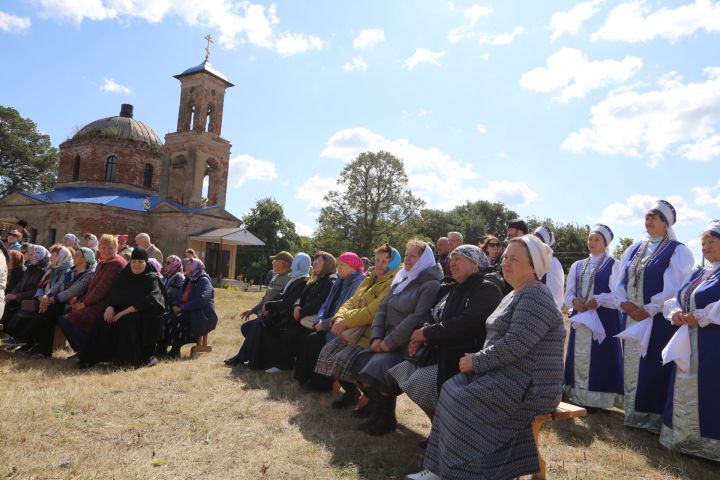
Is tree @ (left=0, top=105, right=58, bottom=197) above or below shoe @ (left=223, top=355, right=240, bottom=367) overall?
above

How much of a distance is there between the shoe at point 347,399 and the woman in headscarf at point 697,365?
276 centimetres

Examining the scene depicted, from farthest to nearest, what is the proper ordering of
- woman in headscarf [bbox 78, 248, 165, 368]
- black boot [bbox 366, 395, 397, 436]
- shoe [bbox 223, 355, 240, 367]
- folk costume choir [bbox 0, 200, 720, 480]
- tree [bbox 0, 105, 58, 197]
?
tree [bbox 0, 105, 58, 197] < shoe [bbox 223, 355, 240, 367] < woman in headscarf [bbox 78, 248, 165, 368] < black boot [bbox 366, 395, 397, 436] < folk costume choir [bbox 0, 200, 720, 480]

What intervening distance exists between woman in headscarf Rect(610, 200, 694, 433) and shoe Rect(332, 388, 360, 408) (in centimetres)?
264

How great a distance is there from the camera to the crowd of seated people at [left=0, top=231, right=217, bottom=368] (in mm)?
6543

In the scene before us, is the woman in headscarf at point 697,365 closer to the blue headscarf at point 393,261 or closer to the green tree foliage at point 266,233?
the blue headscarf at point 393,261

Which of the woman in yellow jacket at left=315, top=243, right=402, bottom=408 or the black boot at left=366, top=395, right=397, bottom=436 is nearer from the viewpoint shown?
the black boot at left=366, top=395, right=397, bottom=436

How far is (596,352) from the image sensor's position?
5391 mm

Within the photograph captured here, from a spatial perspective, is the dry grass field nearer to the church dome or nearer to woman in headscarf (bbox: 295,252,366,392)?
woman in headscarf (bbox: 295,252,366,392)

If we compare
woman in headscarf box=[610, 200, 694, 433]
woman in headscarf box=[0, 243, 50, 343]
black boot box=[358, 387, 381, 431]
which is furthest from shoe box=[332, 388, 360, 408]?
woman in headscarf box=[0, 243, 50, 343]

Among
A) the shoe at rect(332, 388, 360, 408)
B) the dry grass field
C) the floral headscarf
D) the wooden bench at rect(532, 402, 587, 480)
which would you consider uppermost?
the floral headscarf

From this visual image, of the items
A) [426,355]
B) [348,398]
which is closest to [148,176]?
[348,398]

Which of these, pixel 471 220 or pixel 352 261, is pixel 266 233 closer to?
pixel 471 220

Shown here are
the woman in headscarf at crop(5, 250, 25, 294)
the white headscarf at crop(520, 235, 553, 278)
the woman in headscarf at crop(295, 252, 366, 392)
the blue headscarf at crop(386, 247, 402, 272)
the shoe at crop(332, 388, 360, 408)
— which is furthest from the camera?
the woman in headscarf at crop(5, 250, 25, 294)

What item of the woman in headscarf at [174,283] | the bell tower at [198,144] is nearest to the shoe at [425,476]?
the woman in headscarf at [174,283]
